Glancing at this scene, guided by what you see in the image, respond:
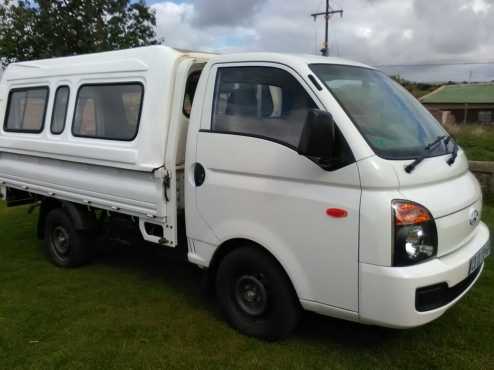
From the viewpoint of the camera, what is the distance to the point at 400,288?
2.96 m

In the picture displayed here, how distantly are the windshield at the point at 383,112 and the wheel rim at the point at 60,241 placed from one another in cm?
373

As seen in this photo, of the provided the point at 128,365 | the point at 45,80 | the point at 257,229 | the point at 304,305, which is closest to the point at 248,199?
the point at 257,229

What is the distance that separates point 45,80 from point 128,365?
3.47 meters

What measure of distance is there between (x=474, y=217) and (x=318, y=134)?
1483mm

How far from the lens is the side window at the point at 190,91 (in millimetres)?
4191

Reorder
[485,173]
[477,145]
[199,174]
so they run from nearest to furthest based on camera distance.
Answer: [199,174]
[485,173]
[477,145]

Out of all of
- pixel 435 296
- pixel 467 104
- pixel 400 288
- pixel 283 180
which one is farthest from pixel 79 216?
pixel 467 104

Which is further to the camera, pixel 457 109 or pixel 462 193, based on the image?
pixel 457 109

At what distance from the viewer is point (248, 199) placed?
361 cm

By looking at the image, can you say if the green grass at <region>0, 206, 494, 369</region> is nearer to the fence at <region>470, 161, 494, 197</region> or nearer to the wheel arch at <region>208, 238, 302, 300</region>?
the wheel arch at <region>208, 238, 302, 300</region>

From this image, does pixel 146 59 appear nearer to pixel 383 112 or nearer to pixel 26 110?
pixel 383 112

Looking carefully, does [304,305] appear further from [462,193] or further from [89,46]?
[89,46]

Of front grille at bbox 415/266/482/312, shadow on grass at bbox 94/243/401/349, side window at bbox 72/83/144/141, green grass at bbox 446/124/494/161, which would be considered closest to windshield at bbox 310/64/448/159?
front grille at bbox 415/266/482/312

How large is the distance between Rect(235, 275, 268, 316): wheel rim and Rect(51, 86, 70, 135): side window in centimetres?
274
